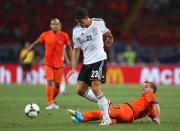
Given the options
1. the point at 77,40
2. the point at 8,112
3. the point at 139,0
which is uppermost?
the point at 139,0

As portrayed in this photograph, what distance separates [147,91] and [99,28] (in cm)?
153

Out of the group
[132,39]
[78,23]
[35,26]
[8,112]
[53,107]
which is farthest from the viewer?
[35,26]

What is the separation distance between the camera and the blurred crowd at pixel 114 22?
2727cm

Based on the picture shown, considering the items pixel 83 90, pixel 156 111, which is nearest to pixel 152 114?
pixel 156 111

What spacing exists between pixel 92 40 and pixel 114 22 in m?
23.4

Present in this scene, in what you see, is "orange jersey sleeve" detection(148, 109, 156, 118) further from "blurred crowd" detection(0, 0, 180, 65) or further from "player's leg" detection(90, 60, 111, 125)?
"blurred crowd" detection(0, 0, 180, 65)

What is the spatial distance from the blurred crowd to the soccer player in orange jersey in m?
18.5

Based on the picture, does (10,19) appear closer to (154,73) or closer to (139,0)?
(139,0)

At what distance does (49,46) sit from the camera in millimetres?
11570

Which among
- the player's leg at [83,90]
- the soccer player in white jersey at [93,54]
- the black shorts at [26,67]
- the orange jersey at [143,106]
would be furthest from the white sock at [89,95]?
the black shorts at [26,67]

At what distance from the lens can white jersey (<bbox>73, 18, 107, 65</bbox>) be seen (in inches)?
315

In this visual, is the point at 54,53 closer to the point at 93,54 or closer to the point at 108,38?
the point at 108,38

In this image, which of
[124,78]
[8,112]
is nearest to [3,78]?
[124,78]

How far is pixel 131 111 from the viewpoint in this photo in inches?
A: 318
